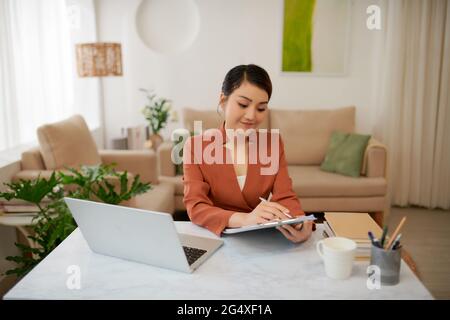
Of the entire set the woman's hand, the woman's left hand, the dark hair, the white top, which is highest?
the dark hair

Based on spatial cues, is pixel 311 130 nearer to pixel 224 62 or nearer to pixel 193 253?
pixel 224 62

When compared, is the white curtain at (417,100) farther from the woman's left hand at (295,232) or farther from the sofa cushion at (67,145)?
the woman's left hand at (295,232)

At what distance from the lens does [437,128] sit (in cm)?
373

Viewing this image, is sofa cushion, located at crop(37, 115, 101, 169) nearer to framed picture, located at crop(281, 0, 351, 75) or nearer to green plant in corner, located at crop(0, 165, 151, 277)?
green plant in corner, located at crop(0, 165, 151, 277)

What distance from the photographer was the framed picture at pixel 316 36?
12.5 feet

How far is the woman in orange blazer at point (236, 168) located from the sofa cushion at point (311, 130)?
2168 millimetres

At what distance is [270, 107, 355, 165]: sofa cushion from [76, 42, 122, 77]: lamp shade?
1461mm

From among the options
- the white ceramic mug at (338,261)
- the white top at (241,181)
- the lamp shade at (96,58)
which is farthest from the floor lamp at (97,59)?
the white ceramic mug at (338,261)

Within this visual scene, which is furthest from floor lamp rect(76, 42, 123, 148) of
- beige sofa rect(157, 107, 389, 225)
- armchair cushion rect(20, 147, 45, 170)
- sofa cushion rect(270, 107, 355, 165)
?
sofa cushion rect(270, 107, 355, 165)

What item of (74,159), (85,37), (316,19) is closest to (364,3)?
(316,19)

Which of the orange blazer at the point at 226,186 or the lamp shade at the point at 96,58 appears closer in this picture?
the orange blazer at the point at 226,186

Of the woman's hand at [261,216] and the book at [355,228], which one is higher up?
the woman's hand at [261,216]

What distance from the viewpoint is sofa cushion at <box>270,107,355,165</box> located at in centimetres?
369

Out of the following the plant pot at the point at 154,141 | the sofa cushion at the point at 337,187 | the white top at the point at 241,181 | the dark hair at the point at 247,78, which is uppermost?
the dark hair at the point at 247,78
